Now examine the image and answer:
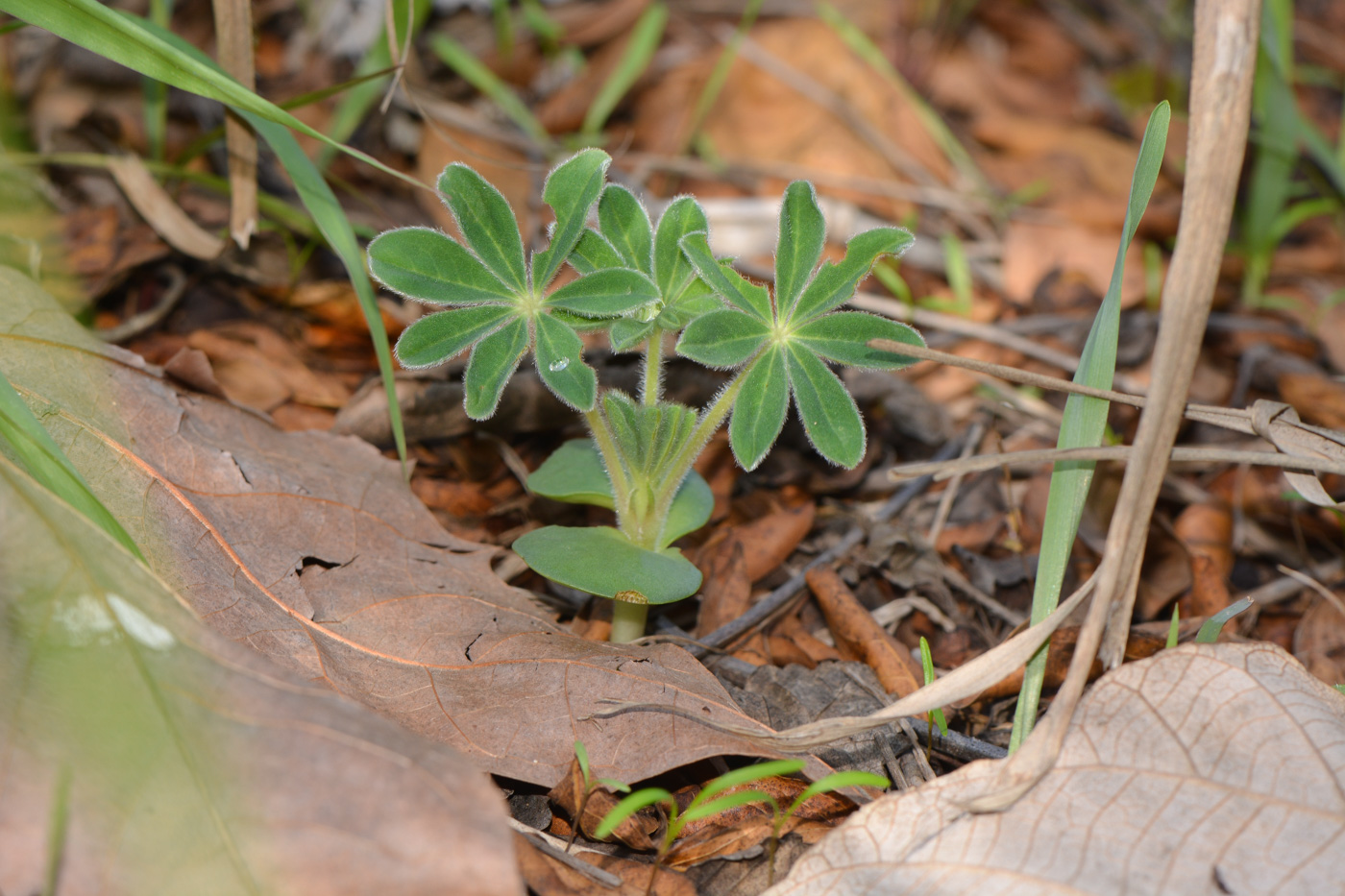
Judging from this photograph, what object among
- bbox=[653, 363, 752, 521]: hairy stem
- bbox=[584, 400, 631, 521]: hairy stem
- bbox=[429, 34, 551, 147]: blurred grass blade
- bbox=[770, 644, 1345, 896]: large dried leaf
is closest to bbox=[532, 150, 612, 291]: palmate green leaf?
bbox=[584, 400, 631, 521]: hairy stem

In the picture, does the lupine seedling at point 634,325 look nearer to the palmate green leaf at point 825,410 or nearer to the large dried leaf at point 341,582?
the palmate green leaf at point 825,410

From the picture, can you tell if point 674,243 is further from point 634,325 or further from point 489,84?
point 489,84

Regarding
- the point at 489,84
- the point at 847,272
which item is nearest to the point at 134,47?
the point at 847,272

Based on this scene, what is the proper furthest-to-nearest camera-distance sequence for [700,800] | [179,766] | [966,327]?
[966,327]
[700,800]
[179,766]

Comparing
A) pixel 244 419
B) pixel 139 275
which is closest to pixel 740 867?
pixel 244 419

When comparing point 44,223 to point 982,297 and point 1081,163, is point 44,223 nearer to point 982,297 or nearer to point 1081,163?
point 982,297

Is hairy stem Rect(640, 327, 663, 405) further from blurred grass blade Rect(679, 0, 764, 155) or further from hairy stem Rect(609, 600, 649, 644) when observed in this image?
blurred grass blade Rect(679, 0, 764, 155)
